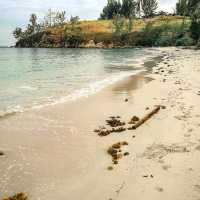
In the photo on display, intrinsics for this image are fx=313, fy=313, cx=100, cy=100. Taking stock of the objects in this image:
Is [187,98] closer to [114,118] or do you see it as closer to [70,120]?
[114,118]

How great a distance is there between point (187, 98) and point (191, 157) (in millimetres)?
8045

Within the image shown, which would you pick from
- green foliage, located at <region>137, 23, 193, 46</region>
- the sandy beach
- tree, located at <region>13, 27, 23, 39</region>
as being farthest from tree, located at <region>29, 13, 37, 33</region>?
the sandy beach

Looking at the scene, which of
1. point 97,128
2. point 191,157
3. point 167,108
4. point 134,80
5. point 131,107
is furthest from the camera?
point 134,80

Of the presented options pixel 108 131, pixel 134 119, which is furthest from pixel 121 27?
pixel 108 131

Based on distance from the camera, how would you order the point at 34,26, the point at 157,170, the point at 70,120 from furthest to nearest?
the point at 34,26 < the point at 70,120 < the point at 157,170

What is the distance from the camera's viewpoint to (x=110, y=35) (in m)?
135

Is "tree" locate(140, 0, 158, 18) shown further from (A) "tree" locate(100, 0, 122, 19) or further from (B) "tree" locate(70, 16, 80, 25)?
(B) "tree" locate(70, 16, 80, 25)

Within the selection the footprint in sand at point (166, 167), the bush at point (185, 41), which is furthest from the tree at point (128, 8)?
the footprint in sand at point (166, 167)

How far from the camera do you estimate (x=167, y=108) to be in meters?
14.4

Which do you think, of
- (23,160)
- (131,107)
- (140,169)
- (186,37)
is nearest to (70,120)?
(131,107)

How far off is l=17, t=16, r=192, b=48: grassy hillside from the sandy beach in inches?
3649

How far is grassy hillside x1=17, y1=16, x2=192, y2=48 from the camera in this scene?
118 m

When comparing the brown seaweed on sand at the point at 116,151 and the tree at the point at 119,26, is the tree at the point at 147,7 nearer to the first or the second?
the tree at the point at 119,26

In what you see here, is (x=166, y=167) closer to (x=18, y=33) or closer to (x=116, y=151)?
(x=116, y=151)
